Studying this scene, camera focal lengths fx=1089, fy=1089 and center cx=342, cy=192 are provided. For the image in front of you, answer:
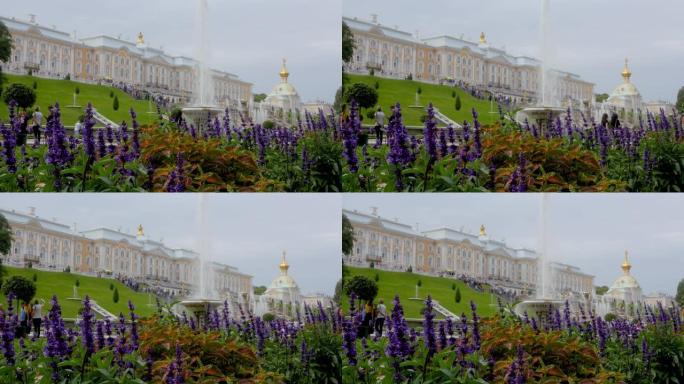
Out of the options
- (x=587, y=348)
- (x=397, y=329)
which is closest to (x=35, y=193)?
(x=397, y=329)

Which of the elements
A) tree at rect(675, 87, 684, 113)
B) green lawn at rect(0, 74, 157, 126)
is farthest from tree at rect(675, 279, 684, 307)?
green lawn at rect(0, 74, 157, 126)

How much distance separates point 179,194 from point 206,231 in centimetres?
43

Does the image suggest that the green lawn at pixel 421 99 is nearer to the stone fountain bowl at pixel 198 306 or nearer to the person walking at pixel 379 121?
the person walking at pixel 379 121

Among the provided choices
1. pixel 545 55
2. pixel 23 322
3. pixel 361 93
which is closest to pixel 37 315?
pixel 23 322

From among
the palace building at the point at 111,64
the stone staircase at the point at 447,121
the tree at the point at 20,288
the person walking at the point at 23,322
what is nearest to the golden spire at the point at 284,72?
the palace building at the point at 111,64

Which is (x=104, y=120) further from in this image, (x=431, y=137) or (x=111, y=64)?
(x=431, y=137)

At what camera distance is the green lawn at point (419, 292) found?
9.91 m

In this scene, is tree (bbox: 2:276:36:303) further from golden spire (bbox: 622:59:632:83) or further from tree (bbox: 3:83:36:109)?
golden spire (bbox: 622:59:632:83)

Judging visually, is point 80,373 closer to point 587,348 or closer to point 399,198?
point 399,198

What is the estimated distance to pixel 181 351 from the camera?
977 centimetres

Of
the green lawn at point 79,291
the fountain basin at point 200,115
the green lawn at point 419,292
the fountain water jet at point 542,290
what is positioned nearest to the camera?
the green lawn at point 419,292

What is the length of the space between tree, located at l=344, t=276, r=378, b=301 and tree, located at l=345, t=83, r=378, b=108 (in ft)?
5.36

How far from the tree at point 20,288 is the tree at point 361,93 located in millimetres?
3422

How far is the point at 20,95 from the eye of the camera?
33.8 ft
